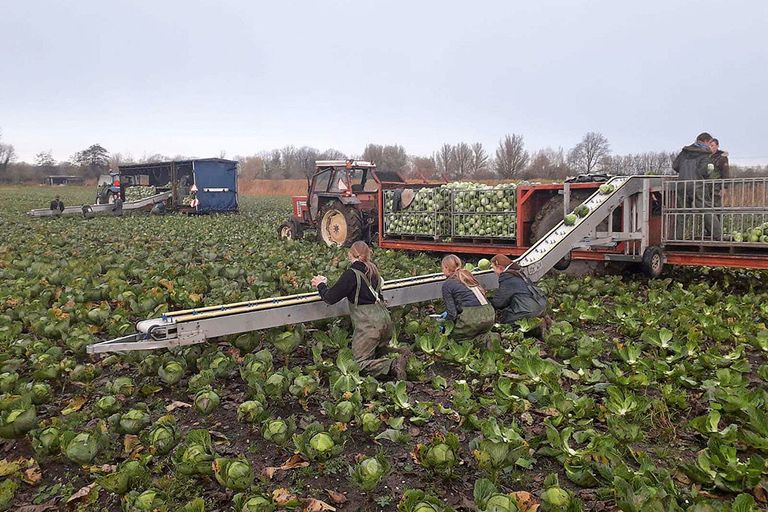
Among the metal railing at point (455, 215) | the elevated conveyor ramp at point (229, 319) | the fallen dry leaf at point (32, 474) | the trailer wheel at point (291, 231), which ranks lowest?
the fallen dry leaf at point (32, 474)

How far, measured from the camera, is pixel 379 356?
5.04 meters

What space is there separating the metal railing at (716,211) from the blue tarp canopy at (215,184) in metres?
20.2

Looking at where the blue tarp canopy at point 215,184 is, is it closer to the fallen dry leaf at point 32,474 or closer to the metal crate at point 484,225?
the metal crate at point 484,225

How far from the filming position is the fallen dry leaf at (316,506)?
2.83 meters

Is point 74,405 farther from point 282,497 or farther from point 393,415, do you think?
point 393,415

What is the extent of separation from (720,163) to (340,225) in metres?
7.38

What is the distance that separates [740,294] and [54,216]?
71.2 feet

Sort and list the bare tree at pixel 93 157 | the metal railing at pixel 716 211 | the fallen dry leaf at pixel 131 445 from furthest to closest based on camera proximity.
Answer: the bare tree at pixel 93 157 < the metal railing at pixel 716 211 < the fallen dry leaf at pixel 131 445

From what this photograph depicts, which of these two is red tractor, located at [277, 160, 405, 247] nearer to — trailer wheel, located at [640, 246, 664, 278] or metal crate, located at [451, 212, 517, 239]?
metal crate, located at [451, 212, 517, 239]

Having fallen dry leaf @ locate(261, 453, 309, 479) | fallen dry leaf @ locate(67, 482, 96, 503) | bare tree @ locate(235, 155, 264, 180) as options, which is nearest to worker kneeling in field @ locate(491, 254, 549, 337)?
fallen dry leaf @ locate(261, 453, 309, 479)

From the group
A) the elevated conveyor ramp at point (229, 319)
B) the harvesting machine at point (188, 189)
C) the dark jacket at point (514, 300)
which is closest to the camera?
the elevated conveyor ramp at point (229, 319)

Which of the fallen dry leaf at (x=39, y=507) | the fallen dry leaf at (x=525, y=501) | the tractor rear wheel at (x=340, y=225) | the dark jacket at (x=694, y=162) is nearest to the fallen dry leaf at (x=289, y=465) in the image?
the fallen dry leaf at (x=39, y=507)

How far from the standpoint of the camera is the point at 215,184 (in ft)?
82.9

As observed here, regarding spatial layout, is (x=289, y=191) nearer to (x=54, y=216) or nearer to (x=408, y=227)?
(x=54, y=216)
